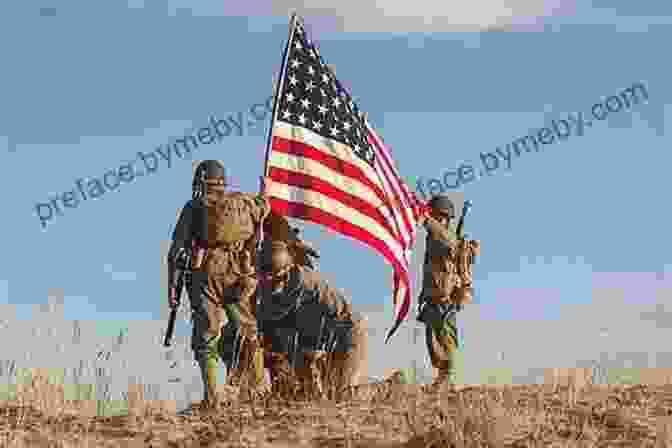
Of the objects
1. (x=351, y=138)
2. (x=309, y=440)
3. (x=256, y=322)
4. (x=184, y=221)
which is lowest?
(x=309, y=440)

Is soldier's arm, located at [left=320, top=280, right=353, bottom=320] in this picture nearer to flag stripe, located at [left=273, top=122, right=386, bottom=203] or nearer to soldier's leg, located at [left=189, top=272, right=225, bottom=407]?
soldier's leg, located at [left=189, top=272, right=225, bottom=407]

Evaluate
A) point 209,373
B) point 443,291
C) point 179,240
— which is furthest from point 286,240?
point 443,291

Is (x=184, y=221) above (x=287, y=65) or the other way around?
the other way around

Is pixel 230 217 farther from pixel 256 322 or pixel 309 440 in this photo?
pixel 309 440

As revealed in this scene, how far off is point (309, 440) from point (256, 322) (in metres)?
2.45

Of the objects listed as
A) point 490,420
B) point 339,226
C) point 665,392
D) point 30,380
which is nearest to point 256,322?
point 339,226

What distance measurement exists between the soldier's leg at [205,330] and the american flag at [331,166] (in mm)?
1212

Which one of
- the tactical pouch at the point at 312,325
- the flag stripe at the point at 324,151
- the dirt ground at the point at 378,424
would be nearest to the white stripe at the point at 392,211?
the flag stripe at the point at 324,151

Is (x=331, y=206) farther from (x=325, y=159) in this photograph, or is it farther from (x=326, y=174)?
(x=325, y=159)

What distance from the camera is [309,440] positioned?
988 centimetres

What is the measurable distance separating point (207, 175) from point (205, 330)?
152 cm

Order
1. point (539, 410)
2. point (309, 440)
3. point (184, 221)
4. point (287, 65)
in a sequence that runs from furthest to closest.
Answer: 1. point (287, 65)
2. point (184, 221)
3. point (539, 410)
4. point (309, 440)

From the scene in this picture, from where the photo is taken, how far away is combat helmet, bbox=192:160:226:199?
38.7 ft

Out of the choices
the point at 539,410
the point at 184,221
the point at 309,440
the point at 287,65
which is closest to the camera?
the point at 309,440
